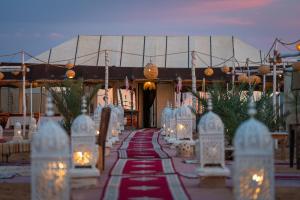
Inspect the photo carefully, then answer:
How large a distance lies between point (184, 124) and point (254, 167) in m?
7.92

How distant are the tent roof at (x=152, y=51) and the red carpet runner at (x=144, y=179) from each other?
14.6m

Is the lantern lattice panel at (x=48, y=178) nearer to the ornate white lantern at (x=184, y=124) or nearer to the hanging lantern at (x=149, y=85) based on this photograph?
the ornate white lantern at (x=184, y=124)

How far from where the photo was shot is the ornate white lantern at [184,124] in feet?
40.3

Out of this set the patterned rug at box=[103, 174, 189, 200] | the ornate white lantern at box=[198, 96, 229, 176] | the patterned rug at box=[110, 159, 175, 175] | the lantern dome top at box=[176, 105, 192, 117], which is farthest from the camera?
the lantern dome top at box=[176, 105, 192, 117]

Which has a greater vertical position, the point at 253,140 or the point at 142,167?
the point at 253,140

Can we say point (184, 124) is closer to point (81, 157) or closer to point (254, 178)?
point (81, 157)

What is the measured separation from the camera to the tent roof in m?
25.6

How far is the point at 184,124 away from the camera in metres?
12.3

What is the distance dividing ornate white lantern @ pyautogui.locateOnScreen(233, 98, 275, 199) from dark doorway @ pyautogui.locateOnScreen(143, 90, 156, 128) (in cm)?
2098

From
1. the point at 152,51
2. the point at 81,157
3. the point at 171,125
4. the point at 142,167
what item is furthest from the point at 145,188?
the point at 152,51

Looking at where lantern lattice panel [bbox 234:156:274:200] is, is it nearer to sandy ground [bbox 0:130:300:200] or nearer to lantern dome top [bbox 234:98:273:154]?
lantern dome top [bbox 234:98:273:154]

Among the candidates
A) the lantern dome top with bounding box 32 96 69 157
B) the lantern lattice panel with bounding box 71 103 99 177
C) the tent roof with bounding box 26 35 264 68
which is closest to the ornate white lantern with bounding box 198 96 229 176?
the lantern lattice panel with bounding box 71 103 99 177

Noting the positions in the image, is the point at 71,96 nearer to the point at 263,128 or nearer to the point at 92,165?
the point at 92,165

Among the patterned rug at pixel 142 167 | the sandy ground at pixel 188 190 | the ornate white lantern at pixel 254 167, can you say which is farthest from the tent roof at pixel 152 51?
the ornate white lantern at pixel 254 167
